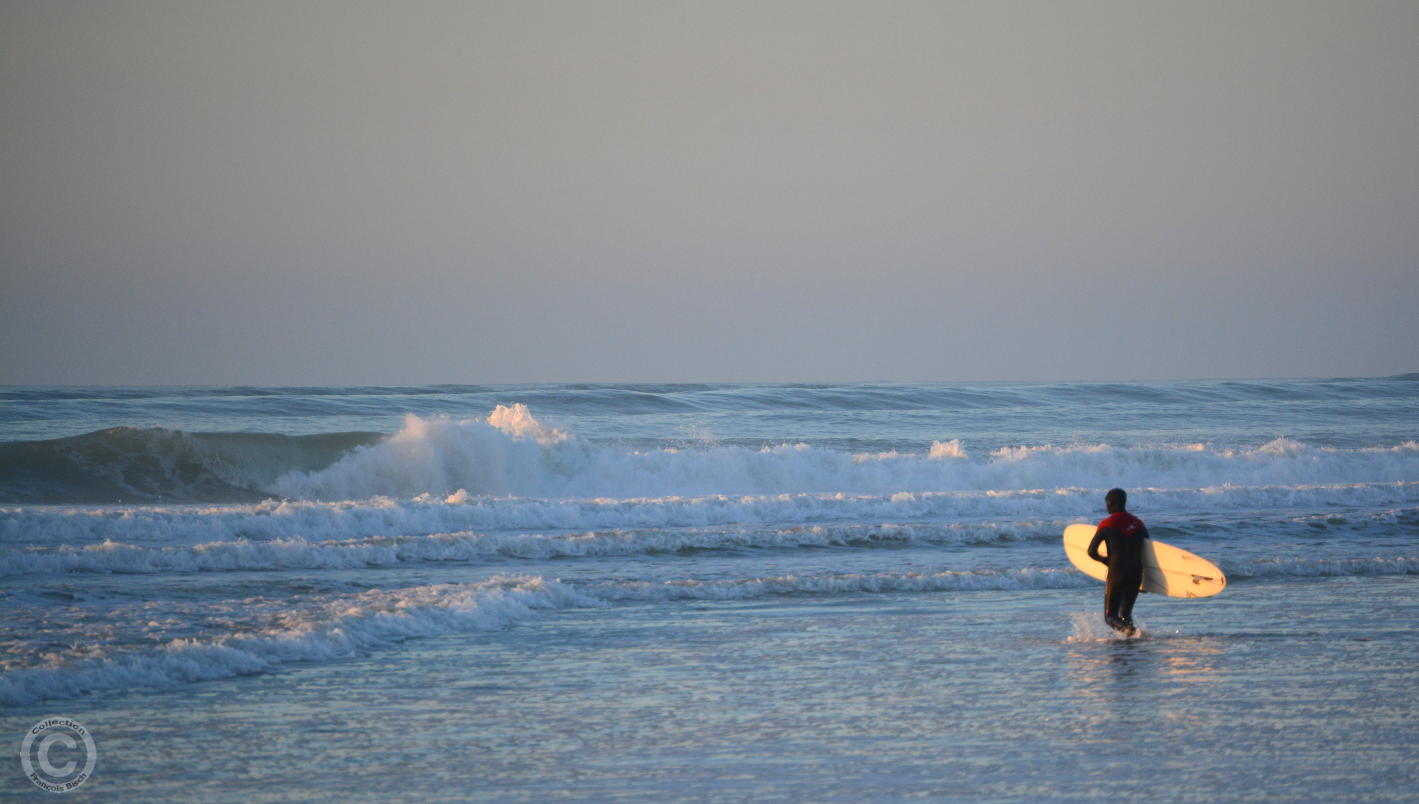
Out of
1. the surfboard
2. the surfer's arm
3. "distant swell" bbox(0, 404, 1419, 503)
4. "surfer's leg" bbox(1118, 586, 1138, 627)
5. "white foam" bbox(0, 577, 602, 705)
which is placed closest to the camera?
"white foam" bbox(0, 577, 602, 705)

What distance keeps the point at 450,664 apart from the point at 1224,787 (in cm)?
564

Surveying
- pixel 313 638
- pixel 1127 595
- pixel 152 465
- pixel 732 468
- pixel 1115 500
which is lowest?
pixel 313 638

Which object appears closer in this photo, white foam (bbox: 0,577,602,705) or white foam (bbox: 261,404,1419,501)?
white foam (bbox: 0,577,602,705)

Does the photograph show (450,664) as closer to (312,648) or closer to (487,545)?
(312,648)

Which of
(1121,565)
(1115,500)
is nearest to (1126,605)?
(1121,565)

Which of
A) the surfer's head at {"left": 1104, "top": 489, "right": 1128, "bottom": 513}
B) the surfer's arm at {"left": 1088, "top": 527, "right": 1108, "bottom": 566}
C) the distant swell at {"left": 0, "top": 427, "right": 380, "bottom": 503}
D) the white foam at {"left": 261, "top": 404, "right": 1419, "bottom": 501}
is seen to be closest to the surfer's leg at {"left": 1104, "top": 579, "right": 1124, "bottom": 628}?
the surfer's arm at {"left": 1088, "top": 527, "right": 1108, "bottom": 566}

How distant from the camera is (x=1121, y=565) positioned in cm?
984

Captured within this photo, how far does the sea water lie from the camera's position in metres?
6.20

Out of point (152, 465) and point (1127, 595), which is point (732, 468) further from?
point (1127, 595)

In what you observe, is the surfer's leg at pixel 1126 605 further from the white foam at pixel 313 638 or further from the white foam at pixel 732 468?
the white foam at pixel 732 468

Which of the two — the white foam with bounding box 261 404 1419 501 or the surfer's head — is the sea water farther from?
the surfer's head

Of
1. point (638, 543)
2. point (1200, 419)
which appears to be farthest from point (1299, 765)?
point (1200, 419)

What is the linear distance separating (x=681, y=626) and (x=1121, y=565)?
4027 millimetres

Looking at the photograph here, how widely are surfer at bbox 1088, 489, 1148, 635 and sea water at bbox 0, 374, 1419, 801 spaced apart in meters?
0.38
